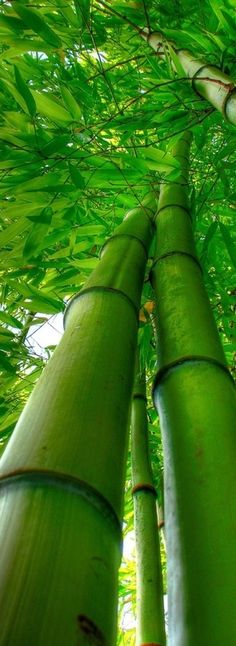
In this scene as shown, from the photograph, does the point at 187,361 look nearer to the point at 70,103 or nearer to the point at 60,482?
the point at 60,482

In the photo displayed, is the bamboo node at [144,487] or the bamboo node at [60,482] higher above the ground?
the bamboo node at [144,487]

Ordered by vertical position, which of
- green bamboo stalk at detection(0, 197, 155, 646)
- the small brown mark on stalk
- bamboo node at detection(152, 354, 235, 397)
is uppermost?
bamboo node at detection(152, 354, 235, 397)

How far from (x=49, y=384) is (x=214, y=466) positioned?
0.18m

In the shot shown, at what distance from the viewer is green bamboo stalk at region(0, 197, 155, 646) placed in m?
Result: 0.32

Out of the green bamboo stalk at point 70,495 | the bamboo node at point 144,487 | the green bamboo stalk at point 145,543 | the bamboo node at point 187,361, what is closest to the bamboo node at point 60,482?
the green bamboo stalk at point 70,495

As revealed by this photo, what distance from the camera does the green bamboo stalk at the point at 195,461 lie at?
394 mm

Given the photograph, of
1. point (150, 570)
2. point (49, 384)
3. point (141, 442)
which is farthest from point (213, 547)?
Result: point (141, 442)

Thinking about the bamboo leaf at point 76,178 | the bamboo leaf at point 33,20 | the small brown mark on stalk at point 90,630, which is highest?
the bamboo leaf at point 33,20

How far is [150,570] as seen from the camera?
0.93 meters

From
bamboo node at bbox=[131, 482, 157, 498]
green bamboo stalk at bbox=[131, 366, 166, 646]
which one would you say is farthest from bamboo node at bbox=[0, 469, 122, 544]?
bamboo node at bbox=[131, 482, 157, 498]

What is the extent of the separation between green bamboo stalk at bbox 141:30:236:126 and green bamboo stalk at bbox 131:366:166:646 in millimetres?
670

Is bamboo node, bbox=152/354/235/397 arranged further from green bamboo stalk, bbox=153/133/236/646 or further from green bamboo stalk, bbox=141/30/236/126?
green bamboo stalk, bbox=141/30/236/126

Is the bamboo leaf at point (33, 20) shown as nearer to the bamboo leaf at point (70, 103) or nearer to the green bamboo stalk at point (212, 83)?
the bamboo leaf at point (70, 103)

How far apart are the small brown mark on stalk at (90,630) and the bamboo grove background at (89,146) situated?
718mm
